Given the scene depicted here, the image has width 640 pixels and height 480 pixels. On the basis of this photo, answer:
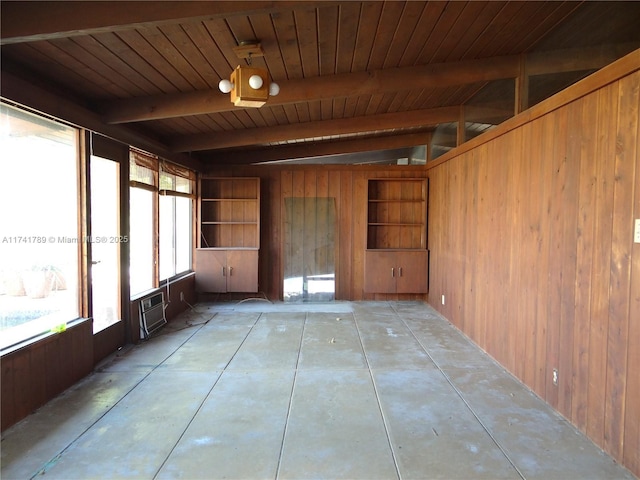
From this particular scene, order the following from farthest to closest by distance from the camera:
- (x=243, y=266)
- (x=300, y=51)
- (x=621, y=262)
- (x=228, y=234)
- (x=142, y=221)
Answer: (x=228, y=234), (x=243, y=266), (x=142, y=221), (x=300, y=51), (x=621, y=262)

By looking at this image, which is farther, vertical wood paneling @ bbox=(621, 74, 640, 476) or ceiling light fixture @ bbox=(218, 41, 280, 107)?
ceiling light fixture @ bbox=(218, 41, 280, 107)

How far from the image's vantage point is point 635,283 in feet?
6.58

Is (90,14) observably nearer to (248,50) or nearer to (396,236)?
(248,50)

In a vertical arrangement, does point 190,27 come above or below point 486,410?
above

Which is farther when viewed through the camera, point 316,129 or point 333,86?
point 316,129

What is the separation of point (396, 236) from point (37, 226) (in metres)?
5.08

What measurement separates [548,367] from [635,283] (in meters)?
1.08

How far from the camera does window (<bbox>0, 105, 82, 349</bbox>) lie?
256 centimetres

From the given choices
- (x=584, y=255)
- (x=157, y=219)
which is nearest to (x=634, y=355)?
(x=584, y=255)

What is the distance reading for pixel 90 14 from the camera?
2.05m

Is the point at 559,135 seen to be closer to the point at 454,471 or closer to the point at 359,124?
the point at 454,471

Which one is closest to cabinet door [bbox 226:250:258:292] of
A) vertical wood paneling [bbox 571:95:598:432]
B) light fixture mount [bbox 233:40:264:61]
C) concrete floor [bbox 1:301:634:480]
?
concrete floor [bbox 1:301:634:480]

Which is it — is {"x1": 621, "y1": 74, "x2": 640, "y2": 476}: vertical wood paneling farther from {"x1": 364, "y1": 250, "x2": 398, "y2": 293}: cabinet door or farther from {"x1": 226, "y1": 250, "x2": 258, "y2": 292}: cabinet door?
{"x1": 226, "y1": 250, "x2": 258, "y2": 292}: cabinet door

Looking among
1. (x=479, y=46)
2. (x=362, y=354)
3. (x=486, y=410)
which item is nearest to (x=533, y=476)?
(x=486, y=410)
